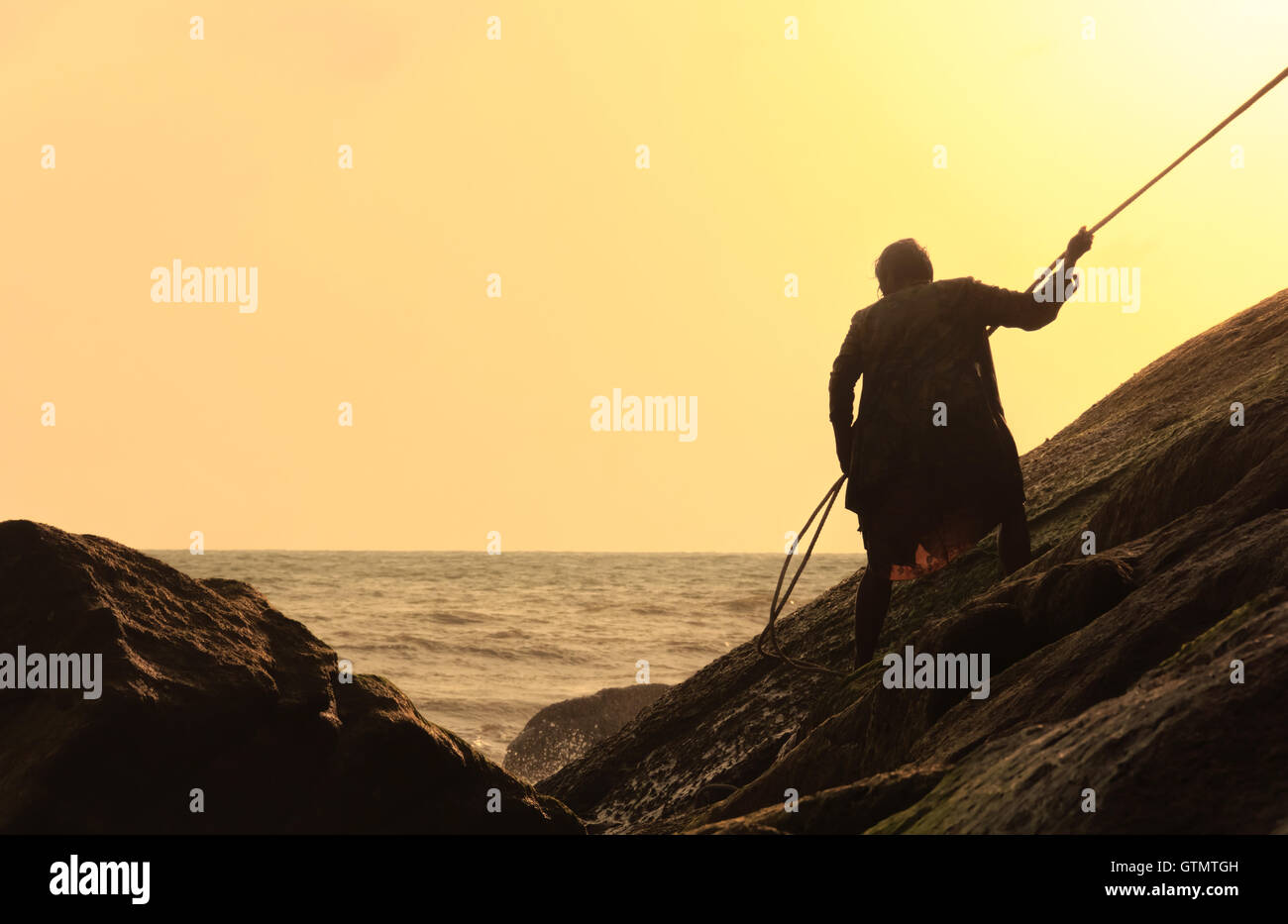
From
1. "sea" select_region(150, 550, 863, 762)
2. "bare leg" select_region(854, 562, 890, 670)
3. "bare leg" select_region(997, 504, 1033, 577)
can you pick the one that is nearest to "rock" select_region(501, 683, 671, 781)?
"sea" select_region(150, 550, 863, 762)

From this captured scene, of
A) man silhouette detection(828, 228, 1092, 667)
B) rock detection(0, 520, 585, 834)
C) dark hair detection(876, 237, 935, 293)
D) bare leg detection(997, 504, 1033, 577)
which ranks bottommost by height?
rock detection(0, 520, 585, 834)

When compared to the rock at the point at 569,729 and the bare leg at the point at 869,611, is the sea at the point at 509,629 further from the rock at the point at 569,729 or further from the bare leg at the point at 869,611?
the bare leg at the point at 869,611

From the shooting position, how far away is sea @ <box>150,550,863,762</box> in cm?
1912

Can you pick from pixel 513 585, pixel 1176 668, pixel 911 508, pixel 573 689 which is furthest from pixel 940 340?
pixel 513 585

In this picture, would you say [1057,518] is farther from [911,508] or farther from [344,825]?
[344,825]

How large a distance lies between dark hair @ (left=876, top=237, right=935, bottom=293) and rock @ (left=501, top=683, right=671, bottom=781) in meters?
6.10

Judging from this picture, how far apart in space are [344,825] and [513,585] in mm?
38072

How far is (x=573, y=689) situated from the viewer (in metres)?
19.8

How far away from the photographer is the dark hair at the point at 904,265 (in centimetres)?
636

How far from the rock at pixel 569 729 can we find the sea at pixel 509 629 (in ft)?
4.32

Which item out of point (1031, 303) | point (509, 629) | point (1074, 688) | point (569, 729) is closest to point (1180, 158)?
point (1031, 303)

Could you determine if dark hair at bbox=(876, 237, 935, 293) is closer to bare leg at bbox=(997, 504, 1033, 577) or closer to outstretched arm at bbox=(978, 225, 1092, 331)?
outstretched arm at bbox=(978, 225, 1092, 331)

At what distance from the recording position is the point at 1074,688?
4070mm

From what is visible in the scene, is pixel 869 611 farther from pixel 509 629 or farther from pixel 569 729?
pixel 509 629
